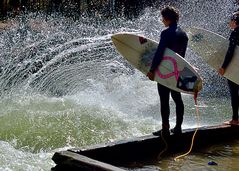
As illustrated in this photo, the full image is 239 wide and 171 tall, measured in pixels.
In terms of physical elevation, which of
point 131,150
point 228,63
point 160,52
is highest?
point 160,52

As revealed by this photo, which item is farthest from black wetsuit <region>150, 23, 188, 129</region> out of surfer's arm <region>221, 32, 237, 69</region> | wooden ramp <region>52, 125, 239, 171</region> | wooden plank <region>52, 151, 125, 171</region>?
wooden plank <region>52, 151, 125, 171</region>

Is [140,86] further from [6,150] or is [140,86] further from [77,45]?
[6,150]

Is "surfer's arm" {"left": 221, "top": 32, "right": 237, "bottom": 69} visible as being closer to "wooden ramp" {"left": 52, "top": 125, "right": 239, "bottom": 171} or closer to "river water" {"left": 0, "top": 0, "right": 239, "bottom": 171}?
"wooden ramp" {"left": 52, "top": 125, "right": 239, "bottom": 171}

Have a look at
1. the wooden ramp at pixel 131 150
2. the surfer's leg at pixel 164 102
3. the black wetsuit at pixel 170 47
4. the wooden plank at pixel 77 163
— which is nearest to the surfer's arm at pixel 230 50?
the wooden ramp at pixel 131 150

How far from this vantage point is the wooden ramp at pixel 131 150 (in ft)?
18.1

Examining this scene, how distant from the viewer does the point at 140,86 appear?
1463 cm

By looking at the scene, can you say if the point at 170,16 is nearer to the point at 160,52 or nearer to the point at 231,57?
the point at 160,52

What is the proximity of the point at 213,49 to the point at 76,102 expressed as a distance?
11.4ft

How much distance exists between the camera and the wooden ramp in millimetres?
5527

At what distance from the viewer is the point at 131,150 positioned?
643 centimetres

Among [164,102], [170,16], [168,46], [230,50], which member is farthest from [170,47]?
[230,50]

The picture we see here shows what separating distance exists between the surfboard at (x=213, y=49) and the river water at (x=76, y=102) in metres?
1.46

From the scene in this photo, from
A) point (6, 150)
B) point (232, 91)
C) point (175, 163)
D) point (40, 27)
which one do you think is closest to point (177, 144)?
point (175, 163)

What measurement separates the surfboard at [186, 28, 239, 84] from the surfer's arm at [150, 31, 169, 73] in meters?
1.84
